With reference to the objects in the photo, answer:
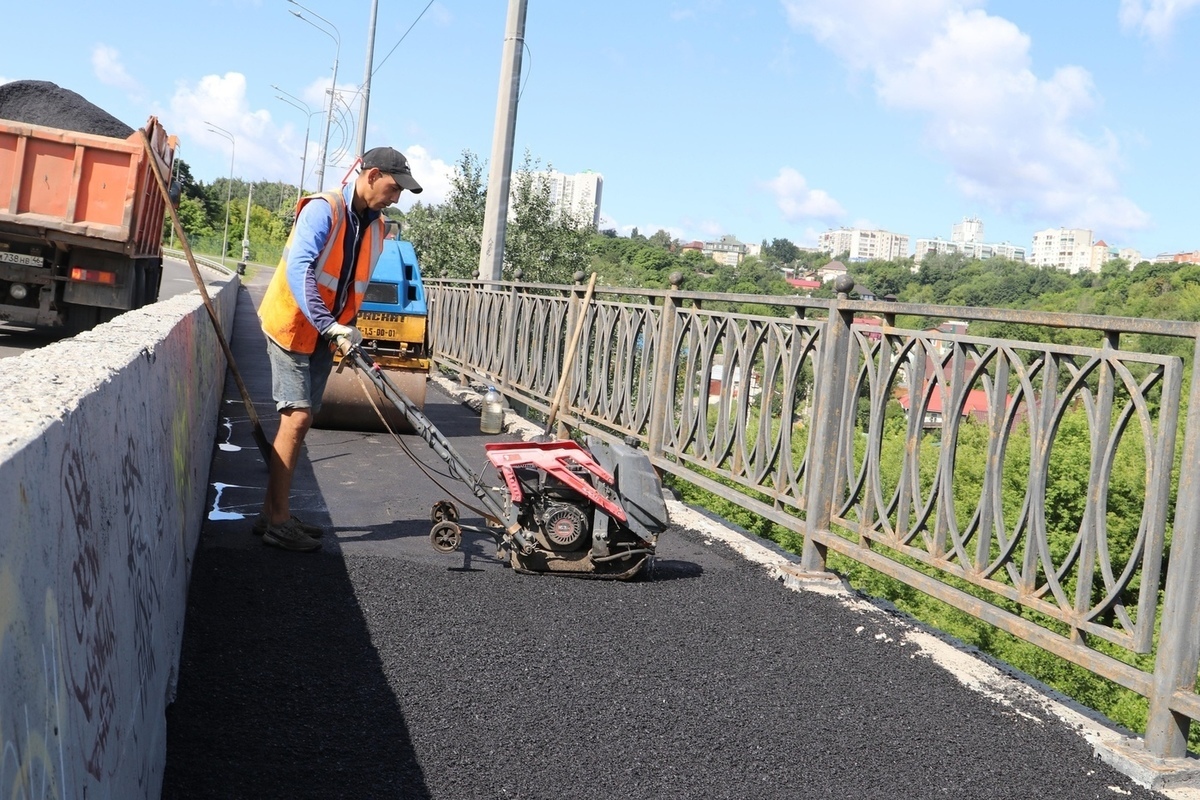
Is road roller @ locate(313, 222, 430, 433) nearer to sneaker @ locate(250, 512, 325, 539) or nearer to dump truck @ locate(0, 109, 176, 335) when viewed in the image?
dump truck @ locate(0, 109, 176, 335)

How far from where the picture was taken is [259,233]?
80812mm

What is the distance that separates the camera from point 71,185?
43.9ft

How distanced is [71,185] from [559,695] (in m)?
11.2

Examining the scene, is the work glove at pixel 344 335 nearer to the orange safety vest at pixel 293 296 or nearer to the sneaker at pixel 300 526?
the orange safety vest at pixel 293 296

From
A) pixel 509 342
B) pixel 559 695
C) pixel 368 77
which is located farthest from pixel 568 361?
pixel 368 77

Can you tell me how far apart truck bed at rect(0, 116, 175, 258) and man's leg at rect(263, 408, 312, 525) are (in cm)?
809

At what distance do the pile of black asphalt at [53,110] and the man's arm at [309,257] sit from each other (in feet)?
31.9

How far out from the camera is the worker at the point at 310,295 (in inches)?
241

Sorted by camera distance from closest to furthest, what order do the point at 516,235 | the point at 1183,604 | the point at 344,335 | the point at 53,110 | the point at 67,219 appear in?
the point at 1183,604
the point at 344,335
the point at 67,219
the point at 53,110
the point at 516,235

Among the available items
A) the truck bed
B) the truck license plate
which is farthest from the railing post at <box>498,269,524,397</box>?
the truck license plate

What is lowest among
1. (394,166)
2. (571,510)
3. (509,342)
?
(571,510)

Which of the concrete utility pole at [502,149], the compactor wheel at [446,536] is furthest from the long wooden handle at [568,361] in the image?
the concrete utility pole at [502,149]

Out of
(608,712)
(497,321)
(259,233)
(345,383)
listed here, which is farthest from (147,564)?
(259,233)

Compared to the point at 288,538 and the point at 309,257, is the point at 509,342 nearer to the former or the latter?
the point at 309,257
